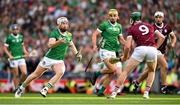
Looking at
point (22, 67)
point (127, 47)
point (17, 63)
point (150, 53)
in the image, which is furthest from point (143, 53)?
point (17, 63)

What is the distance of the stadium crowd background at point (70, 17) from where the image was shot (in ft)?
110

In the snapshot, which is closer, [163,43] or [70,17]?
[163,43]

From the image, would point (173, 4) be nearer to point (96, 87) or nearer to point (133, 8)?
point (133, 8)

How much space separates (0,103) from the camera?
1969 cm

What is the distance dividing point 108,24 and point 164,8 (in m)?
12.0

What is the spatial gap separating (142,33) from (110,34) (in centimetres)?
293

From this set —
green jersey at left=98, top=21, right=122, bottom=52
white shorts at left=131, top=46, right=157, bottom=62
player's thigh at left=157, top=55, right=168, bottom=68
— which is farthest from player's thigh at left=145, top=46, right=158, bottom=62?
player's thigh at left=157, top=55, right=168, bottom=68

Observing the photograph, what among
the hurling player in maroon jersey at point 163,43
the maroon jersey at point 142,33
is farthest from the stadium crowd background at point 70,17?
the maroon jersey at point 142,33

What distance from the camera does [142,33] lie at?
21.3 meters

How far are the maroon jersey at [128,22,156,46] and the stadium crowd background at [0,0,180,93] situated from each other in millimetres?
10679

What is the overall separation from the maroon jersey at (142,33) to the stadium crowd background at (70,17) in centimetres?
1068

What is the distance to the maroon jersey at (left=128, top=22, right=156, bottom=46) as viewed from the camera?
2127 centimetres

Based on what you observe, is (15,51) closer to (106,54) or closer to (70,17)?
(106,54)

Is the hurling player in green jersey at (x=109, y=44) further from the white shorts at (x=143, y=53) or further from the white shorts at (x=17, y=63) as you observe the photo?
the white shorts at (x=17, y=63)
